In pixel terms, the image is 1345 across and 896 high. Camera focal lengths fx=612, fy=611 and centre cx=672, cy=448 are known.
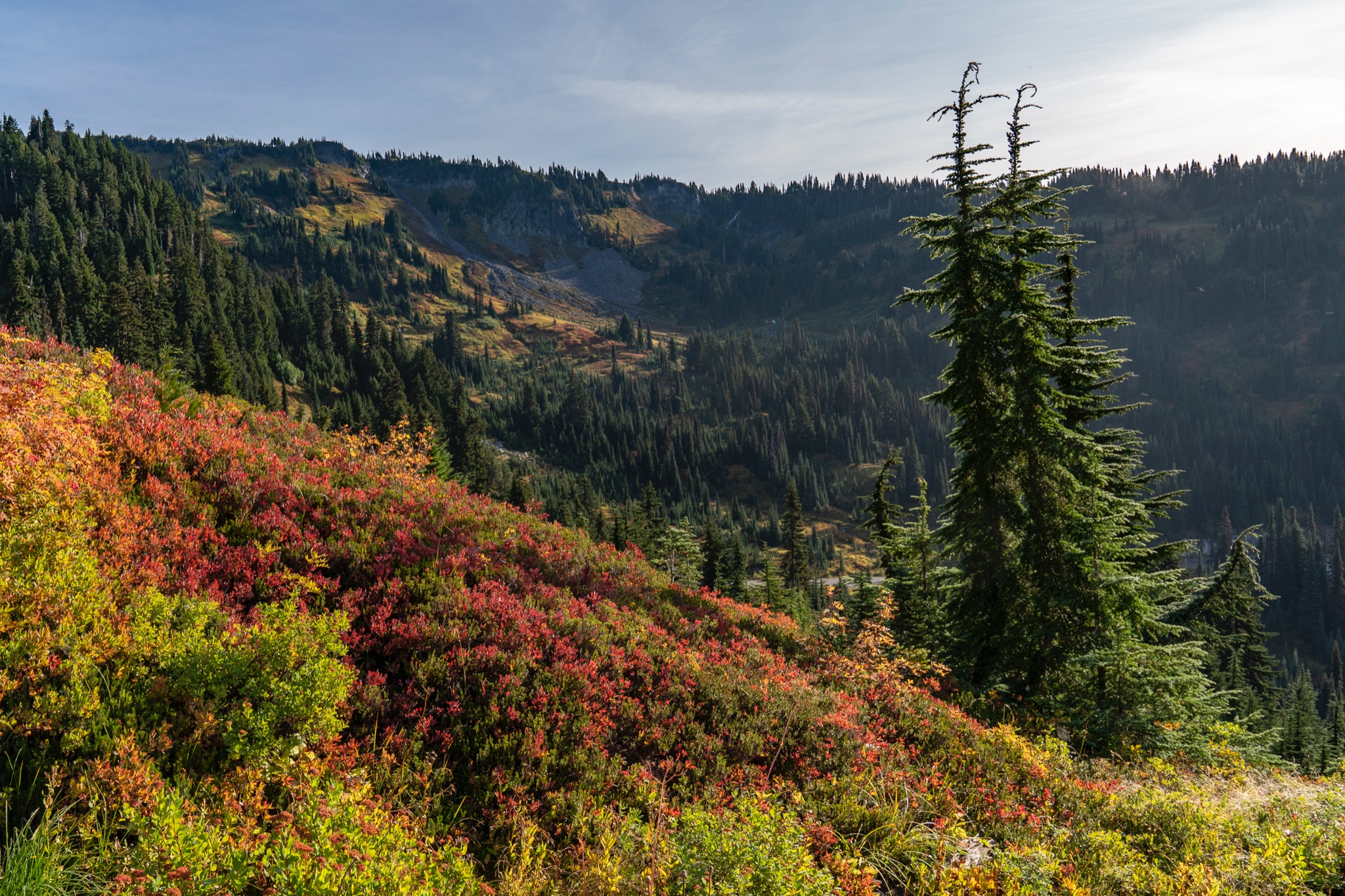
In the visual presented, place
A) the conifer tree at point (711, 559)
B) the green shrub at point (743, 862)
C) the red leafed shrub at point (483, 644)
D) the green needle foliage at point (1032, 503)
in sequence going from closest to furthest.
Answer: the green shrub at point (743, 862) → the red leafed shrub at point (483, 644) → the green needle foliage at point (1032, 503) → the conifer tree at point (711, 559)

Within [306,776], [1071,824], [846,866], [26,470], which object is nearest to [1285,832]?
[1071,824]

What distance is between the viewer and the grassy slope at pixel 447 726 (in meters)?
5.04

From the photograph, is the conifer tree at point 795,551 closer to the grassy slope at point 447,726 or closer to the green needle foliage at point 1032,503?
the green needle foliage at point 1032,503

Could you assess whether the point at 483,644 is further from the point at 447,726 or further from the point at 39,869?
the point at 39,869

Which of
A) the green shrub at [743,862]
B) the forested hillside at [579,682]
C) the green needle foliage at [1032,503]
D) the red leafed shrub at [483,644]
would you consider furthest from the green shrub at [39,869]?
the green needle foliage at [1032,503]

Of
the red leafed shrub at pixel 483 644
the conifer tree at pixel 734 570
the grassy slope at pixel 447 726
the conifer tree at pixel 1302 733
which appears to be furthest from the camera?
the conifer tree at pixel 734 570

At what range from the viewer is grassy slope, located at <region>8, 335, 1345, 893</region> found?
16.5 ft

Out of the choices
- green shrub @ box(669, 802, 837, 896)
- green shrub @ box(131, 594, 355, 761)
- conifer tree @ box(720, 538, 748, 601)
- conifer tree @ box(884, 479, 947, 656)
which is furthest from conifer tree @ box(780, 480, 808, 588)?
green shrub @ box(131, 594, 355, 761)

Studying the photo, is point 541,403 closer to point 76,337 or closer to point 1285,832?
point 76,337

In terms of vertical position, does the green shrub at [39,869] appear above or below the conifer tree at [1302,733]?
above

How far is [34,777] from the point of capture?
15.4 feet

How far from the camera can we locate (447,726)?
7121 mm

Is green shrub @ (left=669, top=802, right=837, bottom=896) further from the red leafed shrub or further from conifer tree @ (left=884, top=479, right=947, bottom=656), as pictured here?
conifer tree @ (left=884, top=479, right=947, bottom=656)

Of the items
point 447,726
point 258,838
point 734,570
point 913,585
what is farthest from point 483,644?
point 734,570
